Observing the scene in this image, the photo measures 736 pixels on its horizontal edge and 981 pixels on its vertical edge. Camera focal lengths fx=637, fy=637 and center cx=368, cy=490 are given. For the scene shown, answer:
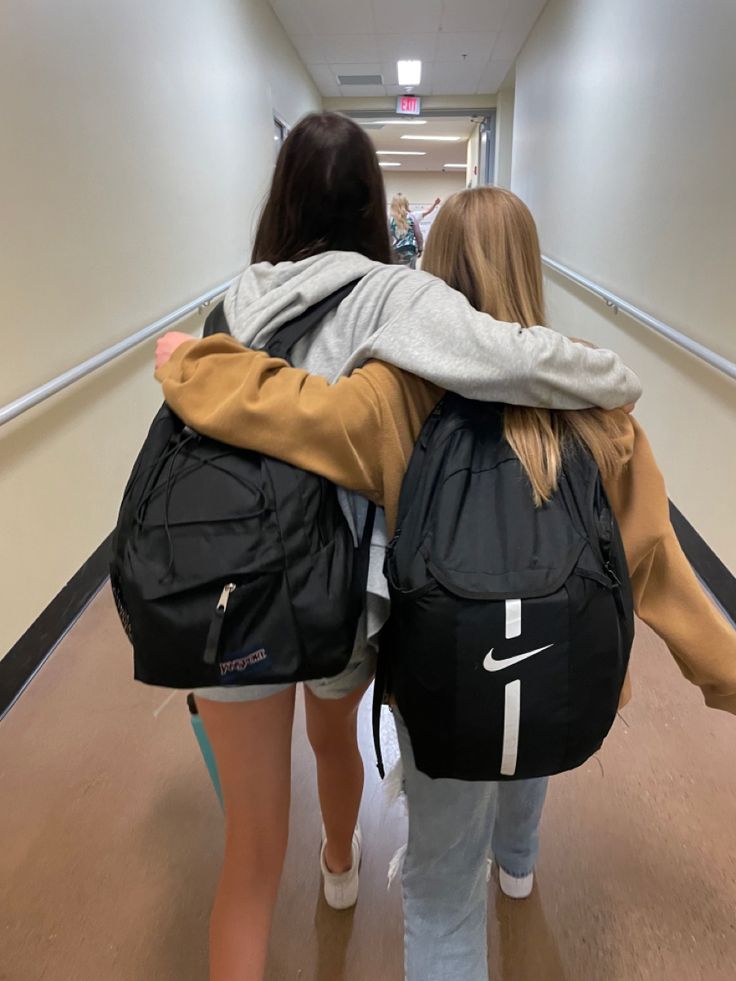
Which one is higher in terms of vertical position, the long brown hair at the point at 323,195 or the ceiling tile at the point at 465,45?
the ceiling tile at the point at 465,45

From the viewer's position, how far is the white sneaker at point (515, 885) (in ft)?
4.08

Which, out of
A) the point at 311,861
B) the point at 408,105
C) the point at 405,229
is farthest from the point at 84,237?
the point at 408,105

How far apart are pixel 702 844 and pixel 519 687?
1.04 m

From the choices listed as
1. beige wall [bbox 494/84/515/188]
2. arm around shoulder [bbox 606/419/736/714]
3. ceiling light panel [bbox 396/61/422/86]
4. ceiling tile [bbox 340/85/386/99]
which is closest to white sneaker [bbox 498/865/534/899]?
arm around shoulder [bbox 606/419/736/714]

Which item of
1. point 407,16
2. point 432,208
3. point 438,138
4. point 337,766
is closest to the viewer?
point 337,766

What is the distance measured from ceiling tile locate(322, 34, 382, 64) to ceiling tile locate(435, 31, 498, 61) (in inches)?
25.9

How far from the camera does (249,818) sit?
0.88m

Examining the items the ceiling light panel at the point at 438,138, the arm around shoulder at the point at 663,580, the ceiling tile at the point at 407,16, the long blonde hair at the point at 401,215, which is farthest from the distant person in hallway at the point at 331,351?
the ceiling light panel at the point at 438,138

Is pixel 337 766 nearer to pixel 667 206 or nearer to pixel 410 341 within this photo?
pixel 410 341

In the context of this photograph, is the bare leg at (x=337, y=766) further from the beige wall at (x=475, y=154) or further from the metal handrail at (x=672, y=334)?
the beige wall at (x=475, y=154)

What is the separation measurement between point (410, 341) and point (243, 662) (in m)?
0.39

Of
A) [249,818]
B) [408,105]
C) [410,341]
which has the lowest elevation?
[249,818]

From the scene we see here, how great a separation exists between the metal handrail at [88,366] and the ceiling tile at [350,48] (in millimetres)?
4414

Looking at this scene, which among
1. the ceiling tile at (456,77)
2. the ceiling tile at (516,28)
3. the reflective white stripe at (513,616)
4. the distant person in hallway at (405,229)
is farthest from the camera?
the ceiling tile at (456,77)
